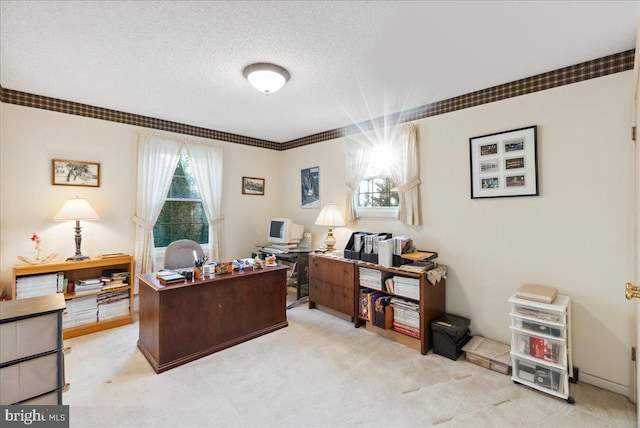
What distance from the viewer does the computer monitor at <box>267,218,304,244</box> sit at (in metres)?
4.34

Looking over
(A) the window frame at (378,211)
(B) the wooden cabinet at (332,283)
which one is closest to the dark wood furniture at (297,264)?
(B) the wooden cabinet at (332,283)

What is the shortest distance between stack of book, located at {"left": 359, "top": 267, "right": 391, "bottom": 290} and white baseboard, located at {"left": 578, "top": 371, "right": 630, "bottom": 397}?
1688 mm

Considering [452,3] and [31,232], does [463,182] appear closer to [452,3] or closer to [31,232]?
[452,3]

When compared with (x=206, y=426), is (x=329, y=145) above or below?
above

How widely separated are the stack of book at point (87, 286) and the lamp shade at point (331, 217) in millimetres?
2541

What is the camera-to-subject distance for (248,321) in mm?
2961

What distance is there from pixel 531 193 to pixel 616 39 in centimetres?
115

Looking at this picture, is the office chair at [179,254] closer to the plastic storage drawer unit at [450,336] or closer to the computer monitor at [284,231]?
the computer monitor at [284,231]

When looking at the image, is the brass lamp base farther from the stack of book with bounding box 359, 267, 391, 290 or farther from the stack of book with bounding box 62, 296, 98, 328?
A: the stack of book with bounding box 62, 296, 98, 328

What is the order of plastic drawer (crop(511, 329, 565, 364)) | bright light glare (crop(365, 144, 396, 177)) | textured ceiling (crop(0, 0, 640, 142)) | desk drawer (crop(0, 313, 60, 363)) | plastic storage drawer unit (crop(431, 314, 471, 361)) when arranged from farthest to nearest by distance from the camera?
bright light glare (crop(365, 144, 396, 177)), plastic storage drawer unit (crop(431, 314, 471, 361)), plastic drawer (crop(511, 329, 565, 364)), textured ceiling (crop(0, 0, 640, 142)), desk drawer (crop(0, 313, 60, 363))

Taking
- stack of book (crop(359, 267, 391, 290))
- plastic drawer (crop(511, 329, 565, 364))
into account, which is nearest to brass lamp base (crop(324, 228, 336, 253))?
stack of book (crop(359, 267, 391, 290))

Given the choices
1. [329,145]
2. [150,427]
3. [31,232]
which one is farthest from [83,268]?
[329,145]

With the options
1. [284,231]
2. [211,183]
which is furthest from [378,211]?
[211,183]

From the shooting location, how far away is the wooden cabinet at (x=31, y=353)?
1282 millimetres
